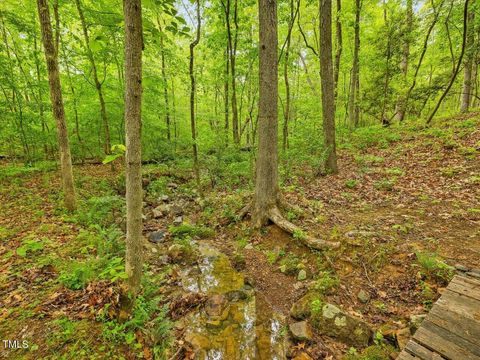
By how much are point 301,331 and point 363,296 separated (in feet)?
3.62

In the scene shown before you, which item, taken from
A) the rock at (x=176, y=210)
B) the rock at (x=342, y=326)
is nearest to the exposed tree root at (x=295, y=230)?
the rock at (x=342, y=326)

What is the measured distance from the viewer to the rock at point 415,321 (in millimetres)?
2701

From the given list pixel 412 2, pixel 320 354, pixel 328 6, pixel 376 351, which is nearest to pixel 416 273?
pixel 376 351

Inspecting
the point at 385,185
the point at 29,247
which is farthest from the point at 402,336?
the point at 29,247

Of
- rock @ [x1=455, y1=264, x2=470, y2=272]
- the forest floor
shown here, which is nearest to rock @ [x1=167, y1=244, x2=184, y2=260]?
the forest floor

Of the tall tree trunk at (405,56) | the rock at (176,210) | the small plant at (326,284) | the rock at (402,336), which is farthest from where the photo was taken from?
the tall tree trunk at (405,56)

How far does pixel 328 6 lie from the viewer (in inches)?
296

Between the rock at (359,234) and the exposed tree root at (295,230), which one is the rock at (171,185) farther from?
the rock at (359,234)

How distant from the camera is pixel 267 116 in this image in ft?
17.8

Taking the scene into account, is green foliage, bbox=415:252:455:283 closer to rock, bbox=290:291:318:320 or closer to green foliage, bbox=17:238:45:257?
rock, bbox=290:291:318:320

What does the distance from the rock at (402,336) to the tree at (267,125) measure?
2459mm

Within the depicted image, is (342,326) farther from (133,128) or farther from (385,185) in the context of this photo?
(385,185)

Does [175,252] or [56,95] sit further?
[56,95]

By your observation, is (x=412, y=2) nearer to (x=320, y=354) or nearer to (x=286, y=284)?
(x=286, y=284)
